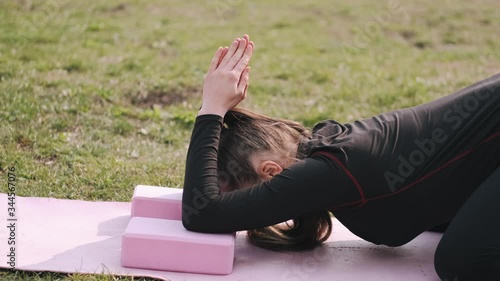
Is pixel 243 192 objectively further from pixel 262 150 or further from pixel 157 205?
pixel 157 205

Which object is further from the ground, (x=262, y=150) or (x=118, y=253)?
(x=262, y=150)

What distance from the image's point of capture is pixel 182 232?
3002 mm

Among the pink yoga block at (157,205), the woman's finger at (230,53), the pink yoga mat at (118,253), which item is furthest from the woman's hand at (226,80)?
the pink yoga mat at (118,253)

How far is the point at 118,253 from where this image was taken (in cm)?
313

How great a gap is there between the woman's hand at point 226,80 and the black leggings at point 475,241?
103 centimetres

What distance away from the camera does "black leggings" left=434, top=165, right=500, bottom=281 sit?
2.76m

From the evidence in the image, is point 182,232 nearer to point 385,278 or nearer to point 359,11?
point 385,278

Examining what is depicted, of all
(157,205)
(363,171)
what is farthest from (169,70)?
(363,171)

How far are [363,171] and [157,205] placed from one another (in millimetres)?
1002

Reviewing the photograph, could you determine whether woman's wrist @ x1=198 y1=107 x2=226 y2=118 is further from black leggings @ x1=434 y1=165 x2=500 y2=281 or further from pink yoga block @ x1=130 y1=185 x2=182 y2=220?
black leggings @ x1=434 y1=165 x2=500 y2=281

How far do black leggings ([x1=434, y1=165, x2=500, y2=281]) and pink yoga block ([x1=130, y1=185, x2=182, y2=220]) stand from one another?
1.17 meters

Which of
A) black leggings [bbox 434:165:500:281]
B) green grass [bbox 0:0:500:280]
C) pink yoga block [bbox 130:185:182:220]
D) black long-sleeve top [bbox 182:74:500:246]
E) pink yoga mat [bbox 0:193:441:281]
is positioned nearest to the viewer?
black leggings [bbox 434:165:500:281]

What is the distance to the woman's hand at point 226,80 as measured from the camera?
121 inches

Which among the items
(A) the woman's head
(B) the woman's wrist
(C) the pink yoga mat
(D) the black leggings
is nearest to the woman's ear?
(A) the woman's head
